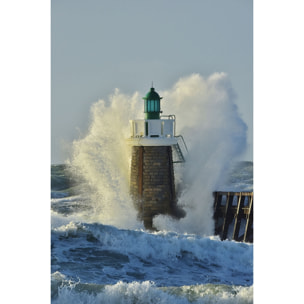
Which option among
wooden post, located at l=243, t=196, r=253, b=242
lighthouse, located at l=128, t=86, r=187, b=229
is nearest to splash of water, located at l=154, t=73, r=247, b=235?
lighthouse, located at l=128, t=86, r=187, b=229

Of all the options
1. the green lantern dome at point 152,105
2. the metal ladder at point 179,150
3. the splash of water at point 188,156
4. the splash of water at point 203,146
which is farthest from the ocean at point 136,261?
A: the green lantern dome at point 152,105

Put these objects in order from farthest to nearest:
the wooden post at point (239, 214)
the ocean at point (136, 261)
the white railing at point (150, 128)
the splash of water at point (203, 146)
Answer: the wooden post at point (239, 214) → the white railing at point (150, 128) → the splash of water at point (203, 146) → the ocean at point (136, 261)

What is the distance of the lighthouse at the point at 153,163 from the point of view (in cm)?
916

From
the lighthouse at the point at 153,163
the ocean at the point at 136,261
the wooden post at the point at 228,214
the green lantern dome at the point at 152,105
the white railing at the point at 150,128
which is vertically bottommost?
the ocean at the point at 136,261

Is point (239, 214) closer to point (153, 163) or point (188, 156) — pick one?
point (188, 156)

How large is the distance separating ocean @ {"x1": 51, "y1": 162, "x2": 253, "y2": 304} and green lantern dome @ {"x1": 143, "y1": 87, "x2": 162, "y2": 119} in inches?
45.1

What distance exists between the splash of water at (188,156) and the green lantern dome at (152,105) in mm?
82

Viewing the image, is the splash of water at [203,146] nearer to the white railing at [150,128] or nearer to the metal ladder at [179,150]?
the metal ladder at [179,150]

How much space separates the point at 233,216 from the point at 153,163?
48.0 inches

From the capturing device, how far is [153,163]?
9.40 m
